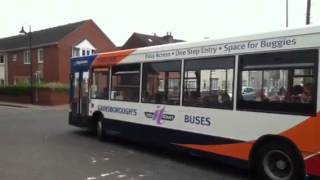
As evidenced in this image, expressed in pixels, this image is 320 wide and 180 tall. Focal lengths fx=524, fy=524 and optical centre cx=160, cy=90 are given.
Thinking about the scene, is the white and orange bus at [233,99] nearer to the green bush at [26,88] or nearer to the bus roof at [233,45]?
the bus roof at [233,45]

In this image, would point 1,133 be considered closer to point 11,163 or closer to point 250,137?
point 11,163

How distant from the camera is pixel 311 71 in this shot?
8578 millimetres

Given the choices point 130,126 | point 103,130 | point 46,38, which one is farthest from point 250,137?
point 46,38

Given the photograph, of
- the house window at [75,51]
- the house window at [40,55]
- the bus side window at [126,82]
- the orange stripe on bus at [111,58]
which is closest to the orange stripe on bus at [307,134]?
the bus side window at [126,82]

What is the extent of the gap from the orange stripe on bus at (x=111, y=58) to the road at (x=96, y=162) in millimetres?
2298

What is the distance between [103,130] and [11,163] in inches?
176

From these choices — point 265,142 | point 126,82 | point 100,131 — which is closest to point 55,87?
point 100,131

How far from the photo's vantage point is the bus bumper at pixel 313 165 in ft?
27.2

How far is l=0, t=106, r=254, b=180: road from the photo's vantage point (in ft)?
32.6

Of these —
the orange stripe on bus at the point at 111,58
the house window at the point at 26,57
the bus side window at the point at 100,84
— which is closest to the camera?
the orange stripe on bus at the point at 111,58

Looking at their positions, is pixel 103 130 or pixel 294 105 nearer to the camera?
pixel 294 105

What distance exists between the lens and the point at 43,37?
61062 millimetres

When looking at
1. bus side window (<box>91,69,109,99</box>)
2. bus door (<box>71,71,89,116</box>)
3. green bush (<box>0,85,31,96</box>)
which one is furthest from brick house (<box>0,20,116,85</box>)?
bus side window (<box>91,69,109,99</box>)

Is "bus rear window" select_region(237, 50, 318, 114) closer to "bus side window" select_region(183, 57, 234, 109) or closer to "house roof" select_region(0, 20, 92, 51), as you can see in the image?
"bus side window" select_region(183, 57, 234, 109)
